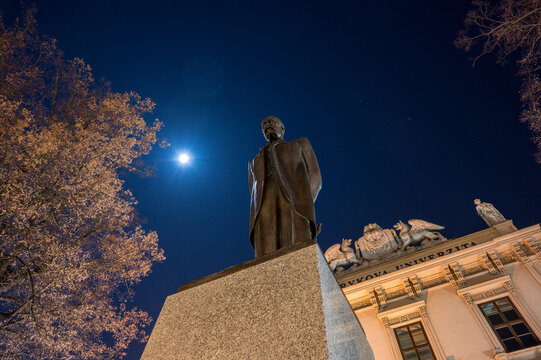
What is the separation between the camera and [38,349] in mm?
7648

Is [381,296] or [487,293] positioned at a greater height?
[381,296]

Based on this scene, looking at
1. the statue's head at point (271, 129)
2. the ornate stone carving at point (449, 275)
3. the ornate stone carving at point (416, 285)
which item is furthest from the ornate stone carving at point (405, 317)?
the statue's head at point (271, 129)

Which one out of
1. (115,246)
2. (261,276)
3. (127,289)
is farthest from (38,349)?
(261,276)

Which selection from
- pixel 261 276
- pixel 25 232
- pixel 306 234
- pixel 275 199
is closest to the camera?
pixel 261 276

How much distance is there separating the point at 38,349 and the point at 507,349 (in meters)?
14.5

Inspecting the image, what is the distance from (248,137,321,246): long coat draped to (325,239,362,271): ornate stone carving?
1272 centimetres

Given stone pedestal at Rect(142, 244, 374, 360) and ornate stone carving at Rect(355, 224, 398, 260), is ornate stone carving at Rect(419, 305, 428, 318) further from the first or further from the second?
stone pedestal at Rect(142, 244, 374, 360)

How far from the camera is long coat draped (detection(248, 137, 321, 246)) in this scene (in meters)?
2.65

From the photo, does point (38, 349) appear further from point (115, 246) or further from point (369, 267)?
point (369, 267)

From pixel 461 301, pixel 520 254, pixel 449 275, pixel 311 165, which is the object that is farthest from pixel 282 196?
pixel 520 254

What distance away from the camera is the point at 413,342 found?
10734 millimetres

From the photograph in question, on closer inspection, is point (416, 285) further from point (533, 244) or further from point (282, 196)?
point (282, 196)

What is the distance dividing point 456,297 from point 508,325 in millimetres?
1716

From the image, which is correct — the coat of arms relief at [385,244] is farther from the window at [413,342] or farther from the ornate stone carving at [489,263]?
the window at [413,342]
